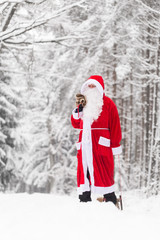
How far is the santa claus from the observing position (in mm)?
4621

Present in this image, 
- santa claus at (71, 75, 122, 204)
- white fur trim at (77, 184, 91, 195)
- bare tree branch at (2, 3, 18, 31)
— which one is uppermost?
A: bare tree branch at (2, 3, 18, 31)

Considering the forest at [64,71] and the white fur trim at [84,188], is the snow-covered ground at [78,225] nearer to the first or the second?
the white fur trim at [84,188]

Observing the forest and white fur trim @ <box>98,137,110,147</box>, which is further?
the forest

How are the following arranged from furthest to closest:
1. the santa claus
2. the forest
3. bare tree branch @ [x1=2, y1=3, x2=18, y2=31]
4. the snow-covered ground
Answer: the forest → bare tree branch @ [x1=2, y1=3, x2=18, y2=31] → the santa claus → the snow-covered ground

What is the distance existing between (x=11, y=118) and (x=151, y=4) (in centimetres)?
897

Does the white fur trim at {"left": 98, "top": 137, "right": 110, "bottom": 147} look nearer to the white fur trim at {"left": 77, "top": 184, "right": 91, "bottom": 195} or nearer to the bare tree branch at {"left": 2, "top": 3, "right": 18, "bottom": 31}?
the white fur trim at {"left": 77, "top": 184, "right": 91, "bottom": 195}

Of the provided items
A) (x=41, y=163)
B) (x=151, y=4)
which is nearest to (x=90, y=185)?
(x=151, y=4)

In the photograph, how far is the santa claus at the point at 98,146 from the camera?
4.62 m

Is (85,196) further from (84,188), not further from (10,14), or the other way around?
(10,14)

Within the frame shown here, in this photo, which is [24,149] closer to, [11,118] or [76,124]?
[11,118]

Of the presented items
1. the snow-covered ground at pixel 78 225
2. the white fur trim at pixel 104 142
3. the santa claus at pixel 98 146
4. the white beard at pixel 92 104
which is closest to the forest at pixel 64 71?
the white beard at pixel 92 104

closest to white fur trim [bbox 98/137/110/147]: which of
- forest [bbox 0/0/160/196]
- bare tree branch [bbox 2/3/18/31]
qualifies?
forest [bbox 0/0/160/196]

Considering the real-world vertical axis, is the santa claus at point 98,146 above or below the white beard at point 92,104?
below

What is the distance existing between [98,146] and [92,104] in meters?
0.67
